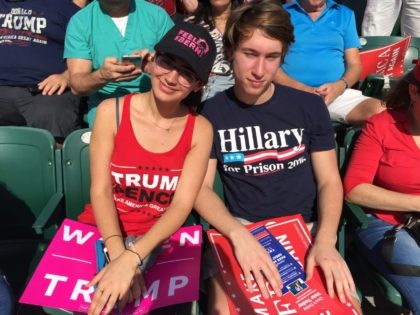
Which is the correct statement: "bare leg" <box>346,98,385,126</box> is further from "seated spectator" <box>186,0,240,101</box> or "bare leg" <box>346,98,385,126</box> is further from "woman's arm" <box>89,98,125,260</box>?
"woman's arm" <box>89,98,125,260</box>

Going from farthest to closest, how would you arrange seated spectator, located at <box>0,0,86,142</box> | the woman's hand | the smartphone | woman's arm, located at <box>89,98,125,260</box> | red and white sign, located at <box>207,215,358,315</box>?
seated spectator, located at <box>0,0,86,142</box> → the smartphone → woman's arm, located at <box>89,98,125,260</box> → red and white sign, located at <box>207,215,358,315</box> → the woman's hand

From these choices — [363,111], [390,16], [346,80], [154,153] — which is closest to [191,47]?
[154,153]

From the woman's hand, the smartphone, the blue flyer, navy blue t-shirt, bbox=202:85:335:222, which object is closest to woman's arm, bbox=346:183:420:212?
navy blue t-shirt, bbox=202:85:335:222

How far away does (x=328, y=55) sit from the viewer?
3.33 m

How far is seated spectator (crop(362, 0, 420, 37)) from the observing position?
174 inches

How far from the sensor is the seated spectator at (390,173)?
2.11m

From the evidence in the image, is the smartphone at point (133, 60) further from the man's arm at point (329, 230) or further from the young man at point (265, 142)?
the man's arm at point (329, 230)

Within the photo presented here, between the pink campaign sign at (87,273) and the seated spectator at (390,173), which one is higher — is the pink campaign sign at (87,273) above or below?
below

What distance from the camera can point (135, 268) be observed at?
173cm

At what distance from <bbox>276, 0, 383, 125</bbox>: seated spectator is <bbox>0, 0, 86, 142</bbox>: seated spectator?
4.78 feet

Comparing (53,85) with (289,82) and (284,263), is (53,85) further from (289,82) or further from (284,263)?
(284,263)

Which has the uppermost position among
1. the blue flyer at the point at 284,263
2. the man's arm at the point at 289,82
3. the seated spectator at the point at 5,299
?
the man's arm at the point at 289,82

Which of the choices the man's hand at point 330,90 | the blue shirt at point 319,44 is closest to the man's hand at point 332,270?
the man's hand at point 330,90

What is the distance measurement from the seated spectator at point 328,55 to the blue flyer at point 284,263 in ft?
4.84
